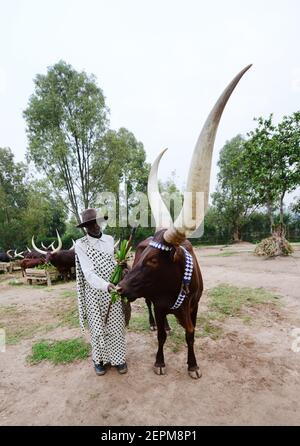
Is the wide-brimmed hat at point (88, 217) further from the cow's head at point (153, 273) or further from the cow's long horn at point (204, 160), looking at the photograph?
the cow's long horn at point (204, 160)

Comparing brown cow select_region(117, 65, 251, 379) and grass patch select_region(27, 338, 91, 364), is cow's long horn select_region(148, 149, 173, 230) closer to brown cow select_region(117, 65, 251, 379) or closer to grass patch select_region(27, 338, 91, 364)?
brown cow select_region(117, 65, 251, 379)

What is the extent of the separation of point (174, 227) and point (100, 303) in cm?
138

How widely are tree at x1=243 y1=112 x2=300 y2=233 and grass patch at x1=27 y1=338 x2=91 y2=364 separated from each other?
1174cm

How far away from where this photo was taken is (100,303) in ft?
9.59

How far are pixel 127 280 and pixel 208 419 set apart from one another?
4.44 feet

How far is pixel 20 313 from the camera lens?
5676 mm

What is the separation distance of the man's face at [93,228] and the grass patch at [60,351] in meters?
1.70

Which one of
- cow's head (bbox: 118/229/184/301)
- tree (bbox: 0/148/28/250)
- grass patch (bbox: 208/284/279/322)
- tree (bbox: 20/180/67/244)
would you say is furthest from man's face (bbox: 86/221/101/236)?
tree (bbox: 0/148/28/250)

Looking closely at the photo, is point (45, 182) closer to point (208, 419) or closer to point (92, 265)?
point (92, 265)

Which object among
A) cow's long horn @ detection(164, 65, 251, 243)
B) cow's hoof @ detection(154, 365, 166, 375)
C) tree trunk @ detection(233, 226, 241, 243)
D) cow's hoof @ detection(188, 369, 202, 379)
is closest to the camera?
cow's long horn @ detection(164, 65, 251, 243)

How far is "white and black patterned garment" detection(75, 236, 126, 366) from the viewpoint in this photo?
2891mm

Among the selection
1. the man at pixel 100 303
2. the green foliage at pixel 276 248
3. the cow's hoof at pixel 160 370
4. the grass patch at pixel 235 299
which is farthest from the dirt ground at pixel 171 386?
the green foliage at pixel 276 248

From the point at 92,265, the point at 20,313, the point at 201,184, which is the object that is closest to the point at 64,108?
the point at 20,313

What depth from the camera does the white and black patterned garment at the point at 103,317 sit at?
9.48 feet
